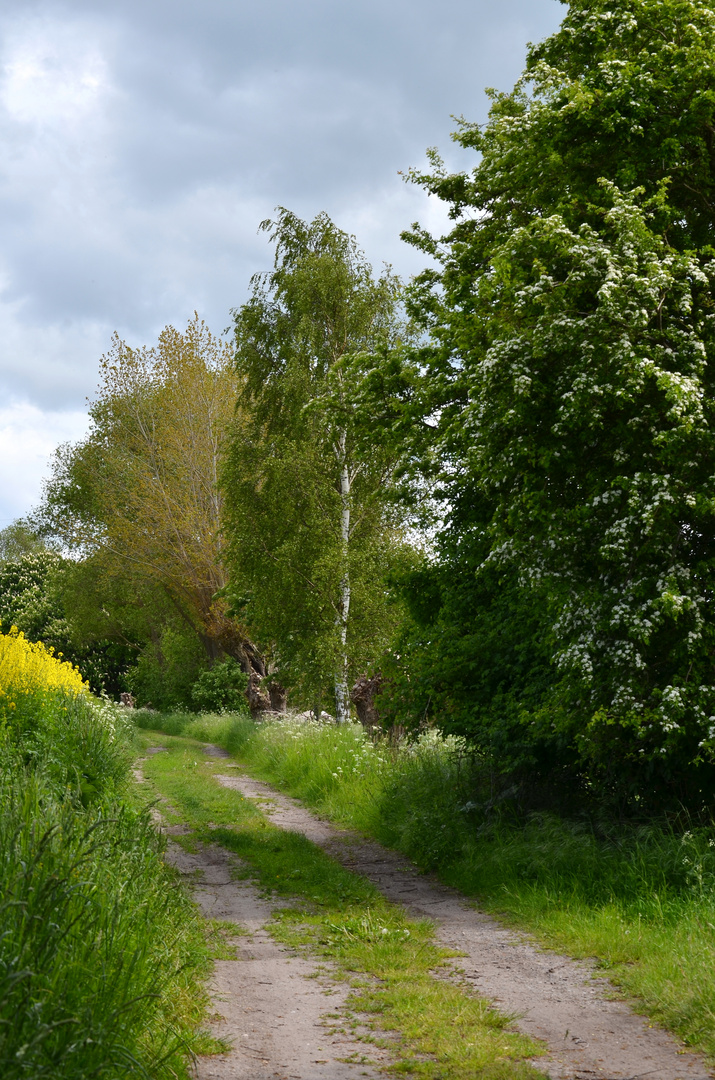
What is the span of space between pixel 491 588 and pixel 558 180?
4.74 meters

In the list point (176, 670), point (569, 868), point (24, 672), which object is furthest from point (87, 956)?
point (176, 670)

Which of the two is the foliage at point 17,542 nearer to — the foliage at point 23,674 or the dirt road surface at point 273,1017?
the foliage at point 23,674

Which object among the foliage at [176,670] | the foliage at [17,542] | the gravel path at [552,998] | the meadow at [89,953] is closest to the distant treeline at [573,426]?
the gravel path at [552,998]

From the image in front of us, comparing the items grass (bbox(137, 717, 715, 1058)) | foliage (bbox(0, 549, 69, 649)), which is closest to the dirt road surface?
grass (bbox(137, 717, 715, 1058))

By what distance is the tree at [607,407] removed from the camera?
7.30 meters

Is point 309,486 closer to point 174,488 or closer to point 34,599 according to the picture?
point 174,488

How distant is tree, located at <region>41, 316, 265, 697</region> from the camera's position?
30359 mm

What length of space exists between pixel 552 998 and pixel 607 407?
192 inches

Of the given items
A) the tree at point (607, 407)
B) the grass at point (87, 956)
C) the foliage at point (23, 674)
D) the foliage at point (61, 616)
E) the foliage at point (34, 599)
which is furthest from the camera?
the foliage at point (34, 599)

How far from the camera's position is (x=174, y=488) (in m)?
30.8

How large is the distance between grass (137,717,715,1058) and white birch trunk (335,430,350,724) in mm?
6623

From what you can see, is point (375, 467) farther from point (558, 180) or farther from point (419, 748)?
point (558, 180)

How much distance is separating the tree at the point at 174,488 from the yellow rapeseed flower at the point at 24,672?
30.8 feet

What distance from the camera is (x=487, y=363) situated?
26.1 feet
